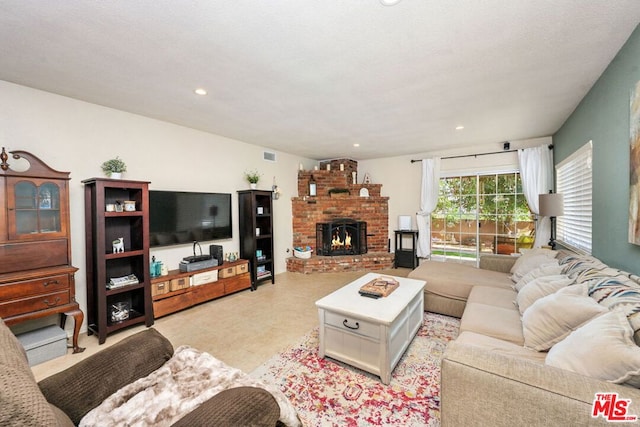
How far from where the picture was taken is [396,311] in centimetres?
200

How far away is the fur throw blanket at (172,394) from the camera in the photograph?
1.06 m

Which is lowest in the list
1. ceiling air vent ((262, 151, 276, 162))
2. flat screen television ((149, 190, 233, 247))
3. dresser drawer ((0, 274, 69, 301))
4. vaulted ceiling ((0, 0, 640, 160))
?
dresser drawer ((0, 274, 69, 301))

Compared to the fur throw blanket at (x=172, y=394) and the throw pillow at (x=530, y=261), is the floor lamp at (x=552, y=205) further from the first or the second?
the fur throw blanket at (x=172, y=394)

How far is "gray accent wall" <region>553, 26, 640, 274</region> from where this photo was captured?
5.94 feet

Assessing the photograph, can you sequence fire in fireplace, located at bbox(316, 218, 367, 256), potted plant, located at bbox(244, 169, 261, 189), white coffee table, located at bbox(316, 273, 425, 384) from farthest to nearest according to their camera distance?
fire in fireplace, located at bbox(316, 218, 367, 256), potted plant, located at bbox(244, 169, 261, 189), white coffee table, located at bbox(316, 273, 425, 384)

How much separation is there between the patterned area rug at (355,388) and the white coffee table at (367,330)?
88mm

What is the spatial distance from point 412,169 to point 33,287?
5.65 meters

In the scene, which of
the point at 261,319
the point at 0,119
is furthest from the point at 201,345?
the point at 0,119

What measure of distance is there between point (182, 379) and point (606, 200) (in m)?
3.42

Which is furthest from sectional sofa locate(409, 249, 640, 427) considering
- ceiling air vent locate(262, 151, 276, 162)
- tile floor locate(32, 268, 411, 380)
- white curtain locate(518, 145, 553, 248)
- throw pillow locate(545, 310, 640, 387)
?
ceiling air vent locate(262, 151, 276, 162)

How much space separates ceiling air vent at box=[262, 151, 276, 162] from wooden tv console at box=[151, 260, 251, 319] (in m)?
1.99

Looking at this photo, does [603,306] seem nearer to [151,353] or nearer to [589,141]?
[589,141]

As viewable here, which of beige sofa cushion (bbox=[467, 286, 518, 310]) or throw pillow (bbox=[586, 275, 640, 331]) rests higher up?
throw pillow (bbox=[586, 275, 640, 331])

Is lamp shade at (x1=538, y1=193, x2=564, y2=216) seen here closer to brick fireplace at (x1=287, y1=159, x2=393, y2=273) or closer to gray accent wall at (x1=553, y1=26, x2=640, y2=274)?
gray accent wall at (x1=553, y1=26, x2=640, y2=274)
